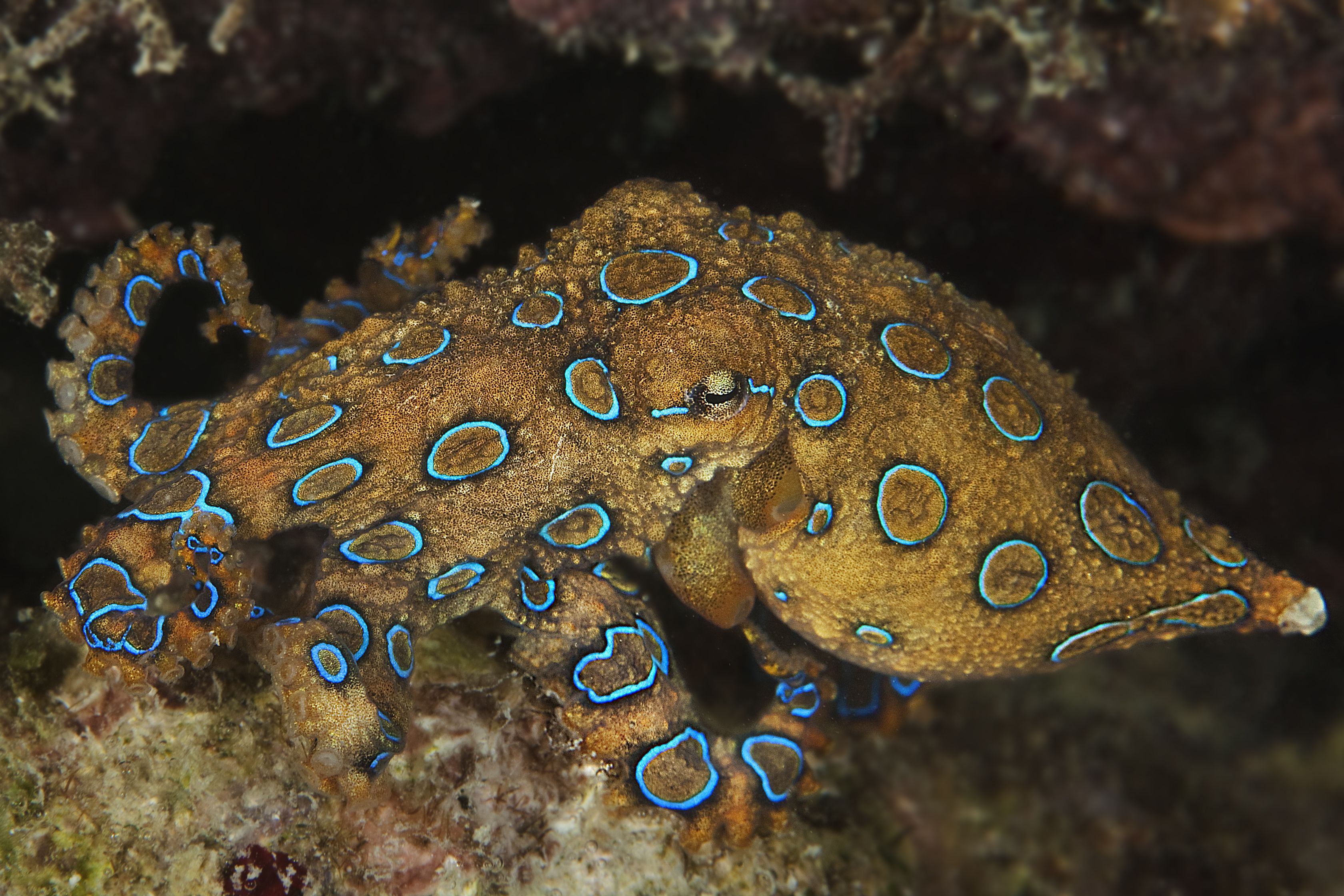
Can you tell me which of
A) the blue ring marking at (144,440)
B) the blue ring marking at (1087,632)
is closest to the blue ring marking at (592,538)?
the blue ring marking at (144,440)

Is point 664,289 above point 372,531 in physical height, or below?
above

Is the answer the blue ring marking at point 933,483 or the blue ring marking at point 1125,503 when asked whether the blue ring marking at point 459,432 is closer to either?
the blue ring marking at point 933,483

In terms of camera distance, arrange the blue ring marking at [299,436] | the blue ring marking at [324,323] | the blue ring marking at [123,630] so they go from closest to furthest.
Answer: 1. the blue ring marking at [123,630]
2. the blue ring marking at [299,436]
3. the blue ring marking at [324,323]

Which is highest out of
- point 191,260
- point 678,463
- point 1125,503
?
point 191,260

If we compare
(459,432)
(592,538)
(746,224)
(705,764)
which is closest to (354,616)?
(459,432)

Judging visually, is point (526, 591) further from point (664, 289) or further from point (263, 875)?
point (263, 875)

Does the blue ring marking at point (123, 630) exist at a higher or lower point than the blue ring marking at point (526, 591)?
higher

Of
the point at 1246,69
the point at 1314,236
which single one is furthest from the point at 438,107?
the point at 1314,236
